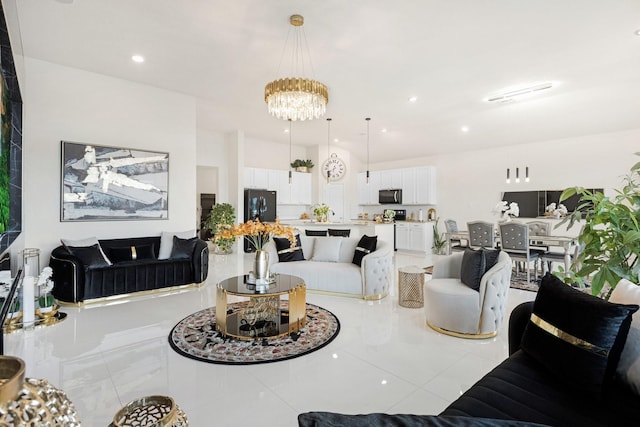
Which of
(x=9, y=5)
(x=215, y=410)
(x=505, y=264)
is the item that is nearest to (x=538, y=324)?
(x=505, y=264)

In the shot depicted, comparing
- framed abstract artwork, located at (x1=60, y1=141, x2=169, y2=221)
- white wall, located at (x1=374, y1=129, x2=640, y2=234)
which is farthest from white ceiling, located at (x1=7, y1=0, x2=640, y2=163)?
framed abstract artwork, located at (x1=60, y1=141, x2=169, y2=221)

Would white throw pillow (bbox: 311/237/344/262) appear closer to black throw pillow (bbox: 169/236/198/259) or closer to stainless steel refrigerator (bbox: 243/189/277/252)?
black throw pillow (bbox: 169/236/198/259)

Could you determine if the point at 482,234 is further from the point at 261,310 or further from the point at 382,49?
the point at 261,310

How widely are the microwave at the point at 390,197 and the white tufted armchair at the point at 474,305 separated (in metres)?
6.13

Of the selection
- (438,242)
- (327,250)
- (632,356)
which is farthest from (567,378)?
(438,242)

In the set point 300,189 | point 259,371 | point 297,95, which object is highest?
point 297,95

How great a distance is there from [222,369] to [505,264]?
2742mm

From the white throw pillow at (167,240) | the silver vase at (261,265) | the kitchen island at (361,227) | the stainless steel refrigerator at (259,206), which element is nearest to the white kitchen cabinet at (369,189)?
the kitchen island at (361,227)

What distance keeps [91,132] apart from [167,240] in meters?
1.92

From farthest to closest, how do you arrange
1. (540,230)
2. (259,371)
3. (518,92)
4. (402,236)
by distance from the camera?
1. (402,236)
2. (540,230)
3. (518,92)
4. (259,371)

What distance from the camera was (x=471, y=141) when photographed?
779cm

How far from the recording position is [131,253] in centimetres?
468

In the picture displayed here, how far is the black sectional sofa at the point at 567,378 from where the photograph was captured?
130 cm

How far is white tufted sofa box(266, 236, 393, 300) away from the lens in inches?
167
